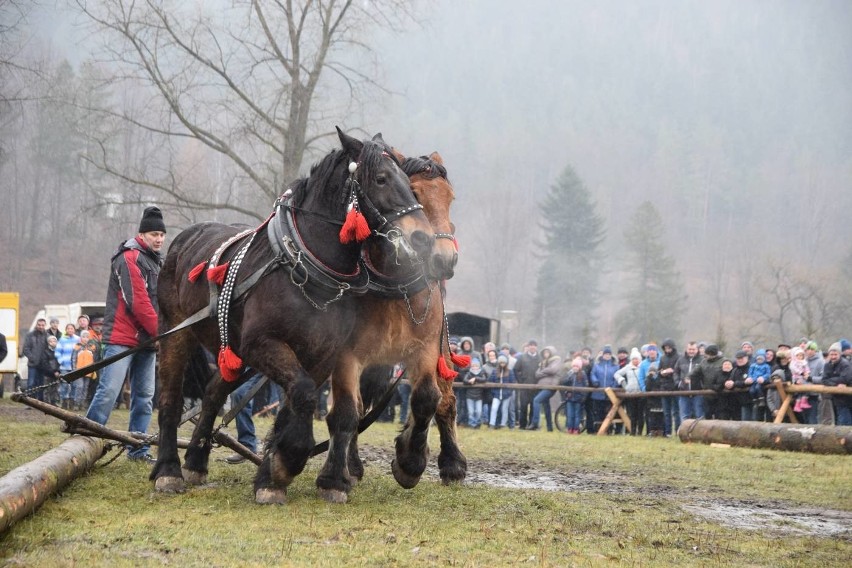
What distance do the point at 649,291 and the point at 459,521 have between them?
2102 inches

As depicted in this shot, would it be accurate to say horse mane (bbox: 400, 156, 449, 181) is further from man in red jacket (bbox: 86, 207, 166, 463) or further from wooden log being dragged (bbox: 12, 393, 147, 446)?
wooden log being dragged (bbox: 12, 393, 147, 446)

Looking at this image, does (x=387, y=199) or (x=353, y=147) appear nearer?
(x=387, y=199)

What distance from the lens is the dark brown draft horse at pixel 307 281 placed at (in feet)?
20.9

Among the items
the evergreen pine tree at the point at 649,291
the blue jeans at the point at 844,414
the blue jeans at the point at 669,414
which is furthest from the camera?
the evergreen pine tree at the point at 649,291

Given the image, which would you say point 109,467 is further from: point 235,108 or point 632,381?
point 235,108

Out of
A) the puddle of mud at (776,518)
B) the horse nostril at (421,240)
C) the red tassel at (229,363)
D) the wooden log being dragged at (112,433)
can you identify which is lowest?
the puddle of mud at (776,518)

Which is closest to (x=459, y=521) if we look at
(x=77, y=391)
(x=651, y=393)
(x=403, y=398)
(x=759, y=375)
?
(x=759, y=375)

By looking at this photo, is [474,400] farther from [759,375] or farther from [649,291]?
[649,291]

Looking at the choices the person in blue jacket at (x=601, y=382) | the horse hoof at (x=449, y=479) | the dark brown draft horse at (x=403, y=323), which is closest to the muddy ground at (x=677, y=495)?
the horse hoof at (x=449, y=479)

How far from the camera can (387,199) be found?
648 centimetres

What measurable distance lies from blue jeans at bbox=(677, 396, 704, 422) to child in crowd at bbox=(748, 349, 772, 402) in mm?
1165

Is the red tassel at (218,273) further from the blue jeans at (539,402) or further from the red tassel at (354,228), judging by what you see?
the blue jeans at (539,402)

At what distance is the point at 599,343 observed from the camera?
6241cm

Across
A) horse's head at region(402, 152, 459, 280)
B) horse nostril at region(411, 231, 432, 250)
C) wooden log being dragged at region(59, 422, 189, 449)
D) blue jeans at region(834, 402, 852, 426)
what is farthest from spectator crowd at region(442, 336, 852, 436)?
horse nostril at region(411, 231, 432, 250)
